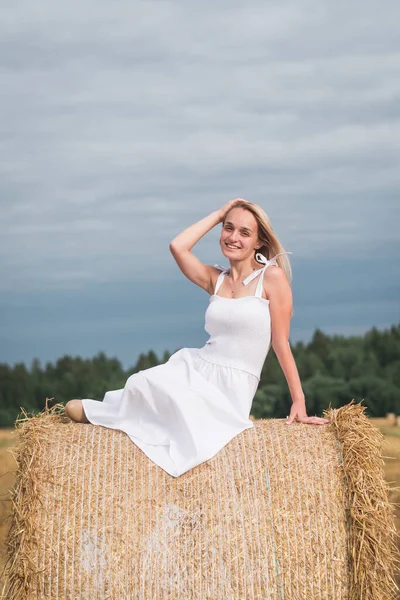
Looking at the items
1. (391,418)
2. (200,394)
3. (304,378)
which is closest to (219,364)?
(200,394)

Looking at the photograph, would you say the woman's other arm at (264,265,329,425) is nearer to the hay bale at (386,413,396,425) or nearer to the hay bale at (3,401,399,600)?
the hay bale at (3,401,399,600)

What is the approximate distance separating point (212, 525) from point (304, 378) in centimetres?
467

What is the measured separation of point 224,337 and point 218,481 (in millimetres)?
828

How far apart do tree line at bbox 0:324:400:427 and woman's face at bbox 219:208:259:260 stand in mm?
3129

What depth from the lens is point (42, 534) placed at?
4.00 metres

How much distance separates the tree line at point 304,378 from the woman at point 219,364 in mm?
3027

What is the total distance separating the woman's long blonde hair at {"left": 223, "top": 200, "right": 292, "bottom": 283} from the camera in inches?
181

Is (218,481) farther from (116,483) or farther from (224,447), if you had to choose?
(116,483)

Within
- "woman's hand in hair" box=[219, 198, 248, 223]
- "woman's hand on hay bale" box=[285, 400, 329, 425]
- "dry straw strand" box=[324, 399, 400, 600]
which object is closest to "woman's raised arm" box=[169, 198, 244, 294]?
"woman's hand in hair" box=[219, 198, 248, 223]

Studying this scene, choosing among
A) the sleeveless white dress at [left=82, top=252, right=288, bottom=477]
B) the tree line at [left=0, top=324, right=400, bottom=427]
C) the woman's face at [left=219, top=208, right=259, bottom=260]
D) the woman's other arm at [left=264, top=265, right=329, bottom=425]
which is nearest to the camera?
the sleeveless white dress at [left=82, top=252, right=288, bottom=477]

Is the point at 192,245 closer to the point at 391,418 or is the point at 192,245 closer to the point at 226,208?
the point at 226,208

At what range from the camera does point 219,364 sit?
14.8 ft

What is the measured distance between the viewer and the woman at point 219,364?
420 centimetres

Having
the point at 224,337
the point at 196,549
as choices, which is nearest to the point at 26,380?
the point at 224,337
